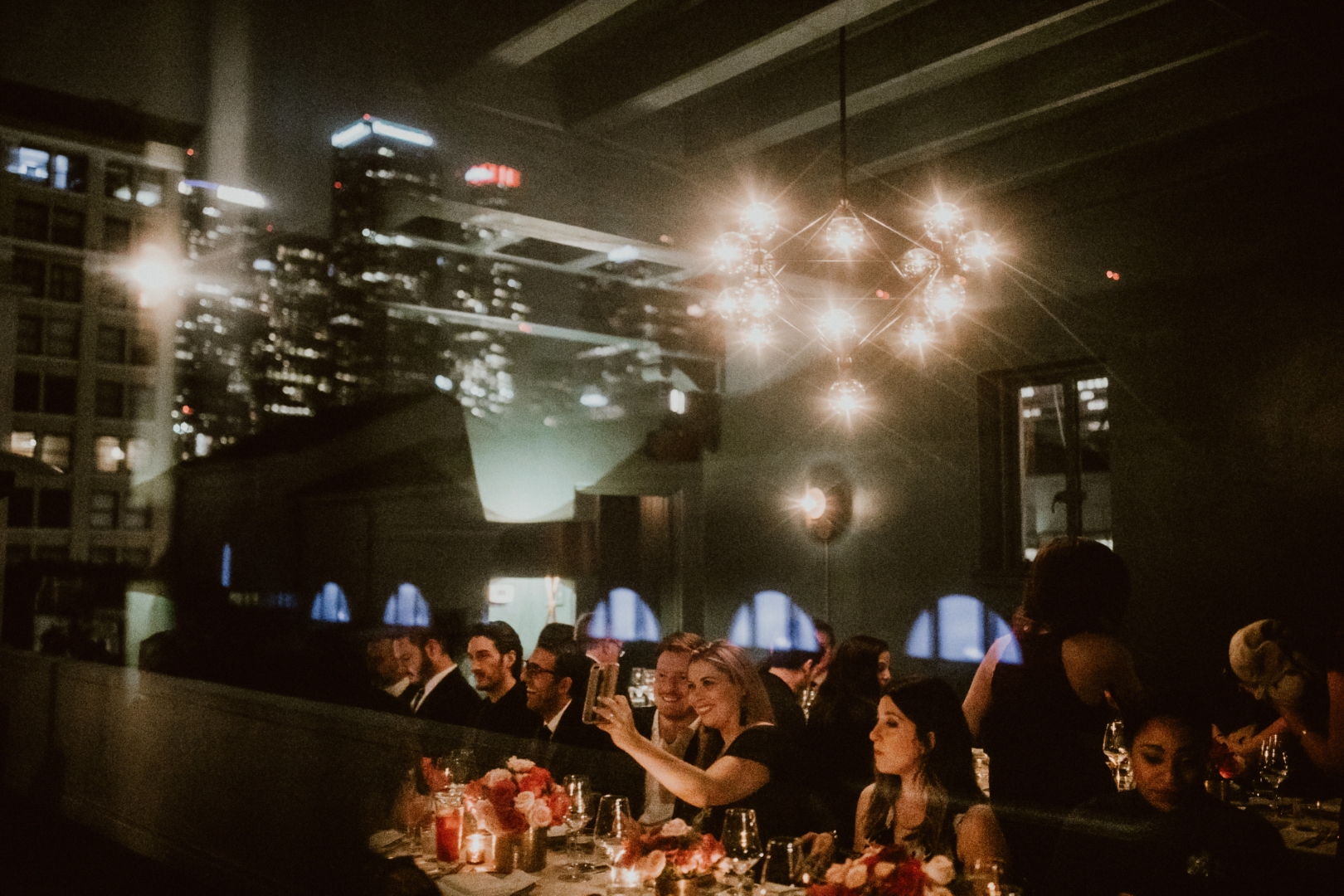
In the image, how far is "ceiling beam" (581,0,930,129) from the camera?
412cm

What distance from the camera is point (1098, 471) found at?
6.88 meters

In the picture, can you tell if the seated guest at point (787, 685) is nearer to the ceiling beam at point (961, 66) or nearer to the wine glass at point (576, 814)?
the wine glass at point (576, 814)

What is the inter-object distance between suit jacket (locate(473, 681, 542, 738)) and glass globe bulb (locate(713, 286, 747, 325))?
2.09 metres

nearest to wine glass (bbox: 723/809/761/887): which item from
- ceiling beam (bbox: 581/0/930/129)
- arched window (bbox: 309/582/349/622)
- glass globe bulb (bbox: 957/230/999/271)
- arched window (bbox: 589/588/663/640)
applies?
glass globe bulb (bbox: 957/230/999/271)

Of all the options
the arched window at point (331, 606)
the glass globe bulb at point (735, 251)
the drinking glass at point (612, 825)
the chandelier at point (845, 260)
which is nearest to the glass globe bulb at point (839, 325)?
the chandelier at point (845, 260)

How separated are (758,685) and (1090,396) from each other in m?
4.40

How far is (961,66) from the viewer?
5043 mm

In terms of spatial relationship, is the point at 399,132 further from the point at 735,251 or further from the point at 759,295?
the point at 759,295

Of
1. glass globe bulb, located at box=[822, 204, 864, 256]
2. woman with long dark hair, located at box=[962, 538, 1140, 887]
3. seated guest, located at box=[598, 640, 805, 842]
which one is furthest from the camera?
glass globe bulb, located at box=[822, 204, 864, 256]

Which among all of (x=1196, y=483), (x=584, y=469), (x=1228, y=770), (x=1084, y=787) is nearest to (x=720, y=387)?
(x=584, y=469)

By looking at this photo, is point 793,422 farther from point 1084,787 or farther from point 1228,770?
point 1084,787

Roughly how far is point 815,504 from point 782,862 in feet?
18.6

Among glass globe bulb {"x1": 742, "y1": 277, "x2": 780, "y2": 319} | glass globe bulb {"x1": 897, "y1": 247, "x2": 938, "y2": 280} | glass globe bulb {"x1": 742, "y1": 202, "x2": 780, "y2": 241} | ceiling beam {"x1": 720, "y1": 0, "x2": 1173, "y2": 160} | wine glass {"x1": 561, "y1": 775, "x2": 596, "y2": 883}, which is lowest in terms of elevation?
wine glass {"x1": 561, "y1": 775, "x2": 596, "y2": 883}

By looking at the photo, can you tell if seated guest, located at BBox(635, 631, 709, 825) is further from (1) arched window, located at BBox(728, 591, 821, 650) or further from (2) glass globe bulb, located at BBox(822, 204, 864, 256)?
(1) arched window, located at BBox(728, 591, 821, 650)
